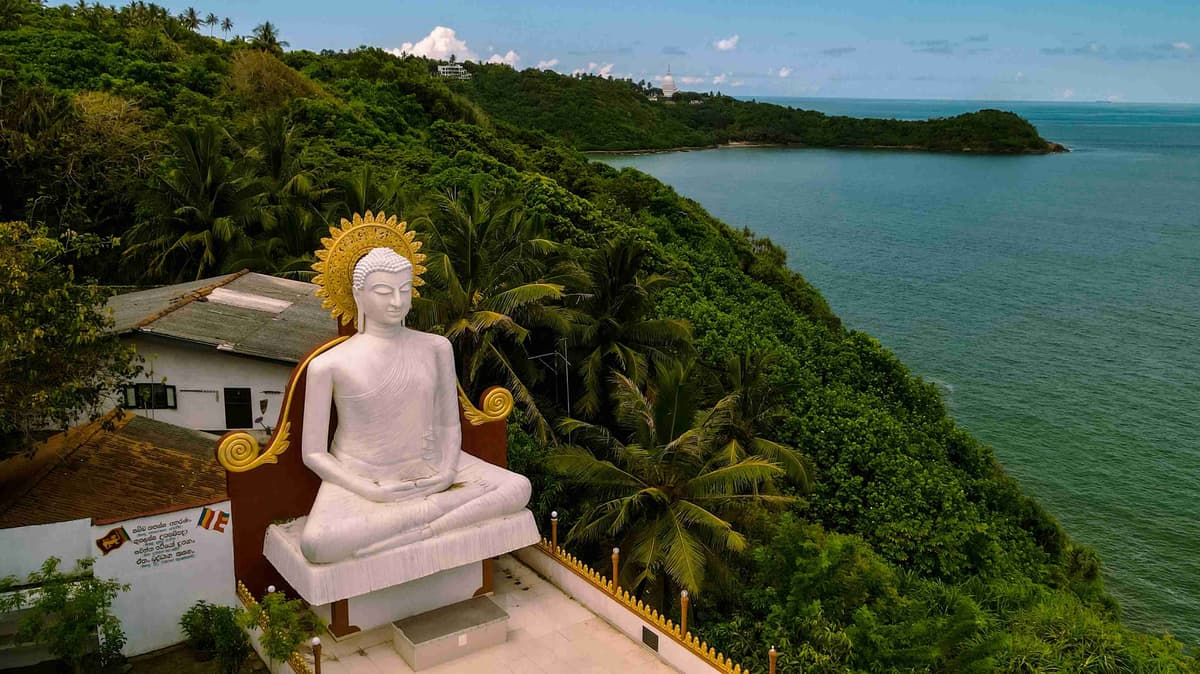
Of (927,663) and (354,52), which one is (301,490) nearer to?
(927,663)

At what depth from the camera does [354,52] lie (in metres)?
66.2

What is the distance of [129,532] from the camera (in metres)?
10.8

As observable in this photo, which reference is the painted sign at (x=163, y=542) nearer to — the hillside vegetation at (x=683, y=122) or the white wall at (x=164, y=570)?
the white wall at (x=164, y=570)

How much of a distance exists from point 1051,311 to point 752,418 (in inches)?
1432

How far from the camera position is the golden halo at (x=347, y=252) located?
→ 37.5 ft

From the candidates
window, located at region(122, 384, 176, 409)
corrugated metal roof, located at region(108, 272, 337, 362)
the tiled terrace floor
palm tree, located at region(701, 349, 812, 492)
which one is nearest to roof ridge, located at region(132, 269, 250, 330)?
corrugated metal roof, located at region(108, 272, 337, 362)

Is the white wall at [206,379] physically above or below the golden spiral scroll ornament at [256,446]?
below

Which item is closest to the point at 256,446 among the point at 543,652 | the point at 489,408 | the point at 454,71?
the point at 489,408

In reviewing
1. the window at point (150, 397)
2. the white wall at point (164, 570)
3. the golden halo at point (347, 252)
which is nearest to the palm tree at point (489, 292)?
the window at point (150, 397)

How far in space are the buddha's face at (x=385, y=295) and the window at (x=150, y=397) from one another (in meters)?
7.03

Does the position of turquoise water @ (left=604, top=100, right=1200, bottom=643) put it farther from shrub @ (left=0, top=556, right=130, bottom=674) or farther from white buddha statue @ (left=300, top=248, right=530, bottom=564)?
shrub @ (left=0, top=556, right=130, bottom=674)

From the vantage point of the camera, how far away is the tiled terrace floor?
10.8 metres

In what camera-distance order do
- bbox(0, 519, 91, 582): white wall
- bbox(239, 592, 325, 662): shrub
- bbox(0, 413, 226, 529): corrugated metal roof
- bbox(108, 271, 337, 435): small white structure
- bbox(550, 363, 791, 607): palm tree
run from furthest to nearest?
bbox(108, 271, 337, 435): small white structure < bbox(550, 363, 791, 607): palm tree < bbox(0, 413, 226, 529): corrugated metal roof < bbox(0, 519, 91, 582): white wall < bbox(239, 592, 325, 662): shrub

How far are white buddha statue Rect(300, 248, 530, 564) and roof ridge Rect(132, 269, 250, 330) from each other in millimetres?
6215
